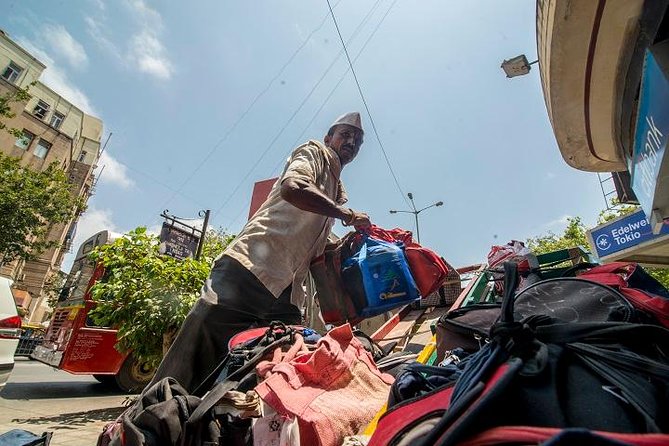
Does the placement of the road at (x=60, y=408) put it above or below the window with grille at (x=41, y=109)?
below

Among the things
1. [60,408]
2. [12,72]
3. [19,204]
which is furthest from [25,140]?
[60,408]

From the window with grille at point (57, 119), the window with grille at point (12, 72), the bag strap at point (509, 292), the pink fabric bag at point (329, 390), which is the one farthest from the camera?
the window with grille at point (57, 119)

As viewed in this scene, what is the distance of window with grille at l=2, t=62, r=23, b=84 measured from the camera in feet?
90.9

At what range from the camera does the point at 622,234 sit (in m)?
5.62

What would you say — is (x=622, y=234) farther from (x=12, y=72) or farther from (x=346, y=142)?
(x=12, y=72)

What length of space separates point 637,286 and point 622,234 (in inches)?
217

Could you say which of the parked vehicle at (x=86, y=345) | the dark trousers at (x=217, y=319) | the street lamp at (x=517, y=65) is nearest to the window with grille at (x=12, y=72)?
the parked vehicle at (x=86, y=345)

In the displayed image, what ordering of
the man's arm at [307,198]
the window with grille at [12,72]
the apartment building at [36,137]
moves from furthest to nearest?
1. the window with grille at [12,72]
2. the apartment building at [36,137]
3. the man's arm at [307,198]

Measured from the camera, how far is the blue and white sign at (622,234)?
507 centimetres

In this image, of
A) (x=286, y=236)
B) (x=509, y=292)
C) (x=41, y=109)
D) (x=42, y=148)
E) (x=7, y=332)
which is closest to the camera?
(x=509, y=292)

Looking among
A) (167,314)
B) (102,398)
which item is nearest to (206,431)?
(167,314)

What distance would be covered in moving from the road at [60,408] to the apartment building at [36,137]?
21214 mm

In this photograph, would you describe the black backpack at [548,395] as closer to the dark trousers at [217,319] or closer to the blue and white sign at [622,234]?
the dark trousers at [217,319]

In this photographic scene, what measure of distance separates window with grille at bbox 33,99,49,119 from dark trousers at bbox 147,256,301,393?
39519 mm
